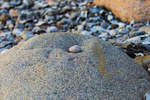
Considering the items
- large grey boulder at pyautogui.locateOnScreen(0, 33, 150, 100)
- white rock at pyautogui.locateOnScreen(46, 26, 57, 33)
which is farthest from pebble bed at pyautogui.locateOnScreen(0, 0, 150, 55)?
large grey boulder at pyautogui.locateOnScreen(0, 33, 150, 100)

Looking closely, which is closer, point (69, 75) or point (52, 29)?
point (69, 75)

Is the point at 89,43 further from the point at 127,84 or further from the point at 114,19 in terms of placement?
the point at 114,19

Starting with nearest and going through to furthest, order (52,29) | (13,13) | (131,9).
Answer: (131,9) → (52,29) → (13,13)

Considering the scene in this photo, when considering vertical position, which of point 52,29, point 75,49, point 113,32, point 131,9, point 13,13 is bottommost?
point 13,13

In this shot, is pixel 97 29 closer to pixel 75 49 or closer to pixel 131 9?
pixel 131 9

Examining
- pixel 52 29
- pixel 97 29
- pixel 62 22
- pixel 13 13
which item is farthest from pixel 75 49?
pixel 13 13

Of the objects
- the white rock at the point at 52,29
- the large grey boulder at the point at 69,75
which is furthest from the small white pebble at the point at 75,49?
the white rock at the point at 52,29
